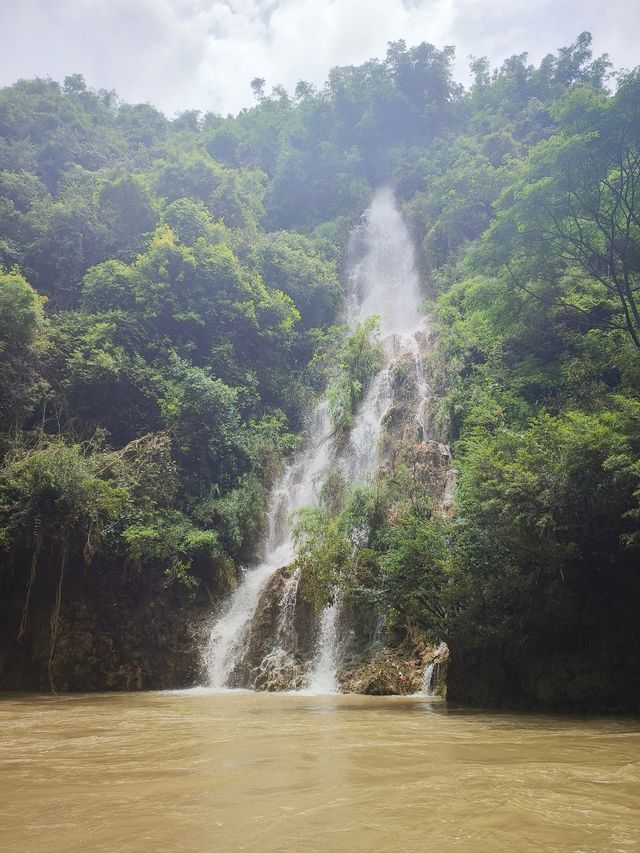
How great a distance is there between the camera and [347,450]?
20.5 metres

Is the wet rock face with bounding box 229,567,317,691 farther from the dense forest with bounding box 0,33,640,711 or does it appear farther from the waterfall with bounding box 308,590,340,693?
the dense forest with bounding box 0,33,640,711

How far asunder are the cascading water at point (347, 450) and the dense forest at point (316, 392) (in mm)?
830

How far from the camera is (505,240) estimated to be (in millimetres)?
13047

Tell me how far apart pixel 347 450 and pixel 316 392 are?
6.14m

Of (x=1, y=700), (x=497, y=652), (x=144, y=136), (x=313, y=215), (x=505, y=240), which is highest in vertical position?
A: (x=144, y=136)

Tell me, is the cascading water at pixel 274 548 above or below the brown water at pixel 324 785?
above

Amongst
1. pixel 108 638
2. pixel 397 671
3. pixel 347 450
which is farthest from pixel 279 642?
pixel 347 450

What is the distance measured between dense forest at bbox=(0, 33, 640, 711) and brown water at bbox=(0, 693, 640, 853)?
219 centimetres

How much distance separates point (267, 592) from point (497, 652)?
756cm

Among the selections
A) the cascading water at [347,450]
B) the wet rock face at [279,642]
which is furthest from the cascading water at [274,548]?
the wet rock face at [279,642]

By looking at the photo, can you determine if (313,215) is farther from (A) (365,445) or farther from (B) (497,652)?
(B) (497,652)

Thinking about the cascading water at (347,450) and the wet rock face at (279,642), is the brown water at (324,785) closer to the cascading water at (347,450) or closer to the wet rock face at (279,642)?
the wet rock face at (279,642)

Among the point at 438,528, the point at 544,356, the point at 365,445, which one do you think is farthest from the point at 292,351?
the point at 438,528

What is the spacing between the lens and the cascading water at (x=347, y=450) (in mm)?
14453
